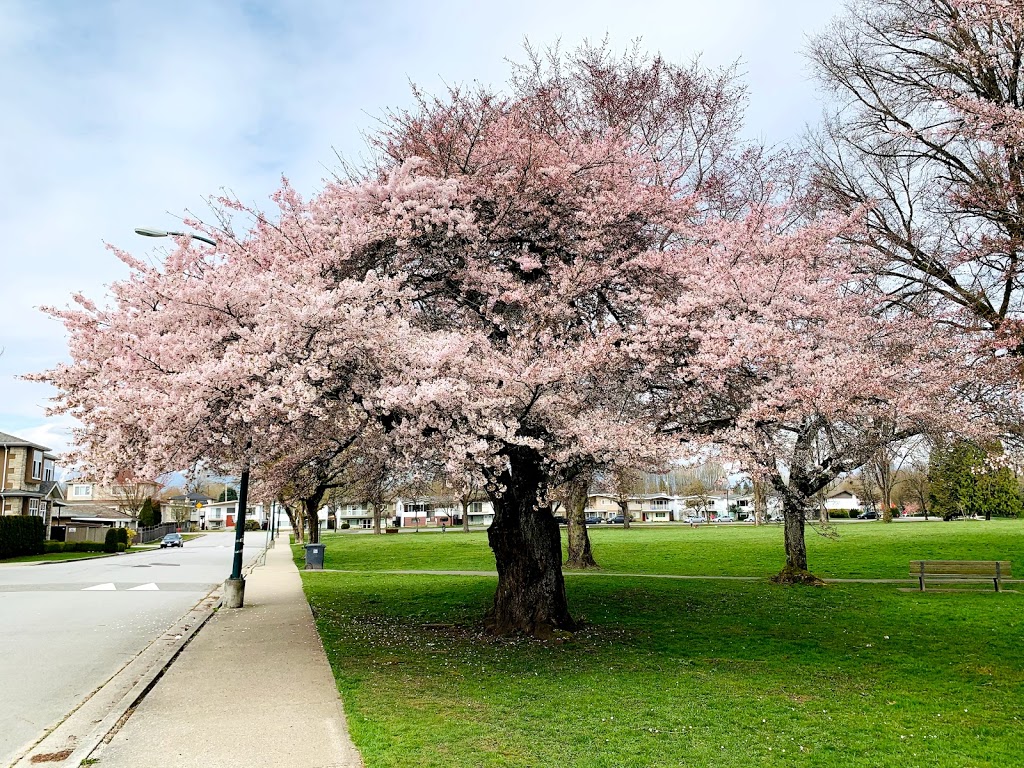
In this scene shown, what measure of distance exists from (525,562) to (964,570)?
41.9 ft

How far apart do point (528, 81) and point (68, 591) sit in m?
18.2

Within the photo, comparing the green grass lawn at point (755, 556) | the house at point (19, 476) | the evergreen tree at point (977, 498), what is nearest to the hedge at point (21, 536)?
the house at point (19, 476)

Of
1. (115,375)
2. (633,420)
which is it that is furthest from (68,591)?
(633,420)

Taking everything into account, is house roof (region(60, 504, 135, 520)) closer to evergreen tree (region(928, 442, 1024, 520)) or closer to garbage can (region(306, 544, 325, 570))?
garbage can (region(306, 544, 325, 570))

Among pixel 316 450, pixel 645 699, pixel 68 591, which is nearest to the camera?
pixel 645 699

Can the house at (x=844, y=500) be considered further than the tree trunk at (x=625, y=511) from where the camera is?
Yes

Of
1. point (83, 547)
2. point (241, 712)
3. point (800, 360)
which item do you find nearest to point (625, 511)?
point (83, 547)

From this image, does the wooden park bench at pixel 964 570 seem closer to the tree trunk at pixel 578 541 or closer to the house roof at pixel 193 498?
the tree trunk at pixel 578 541

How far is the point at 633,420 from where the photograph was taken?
10.6 meters

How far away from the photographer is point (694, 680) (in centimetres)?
858

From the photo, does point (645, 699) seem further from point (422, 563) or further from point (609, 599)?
point (422, 563)

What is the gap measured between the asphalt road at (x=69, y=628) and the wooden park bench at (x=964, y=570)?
1723 centimetres

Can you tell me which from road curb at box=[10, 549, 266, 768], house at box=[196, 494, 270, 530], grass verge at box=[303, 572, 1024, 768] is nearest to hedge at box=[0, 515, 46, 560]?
grass verge at box=[303, 572, 1024, 768]

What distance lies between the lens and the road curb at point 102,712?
5.86 meters
